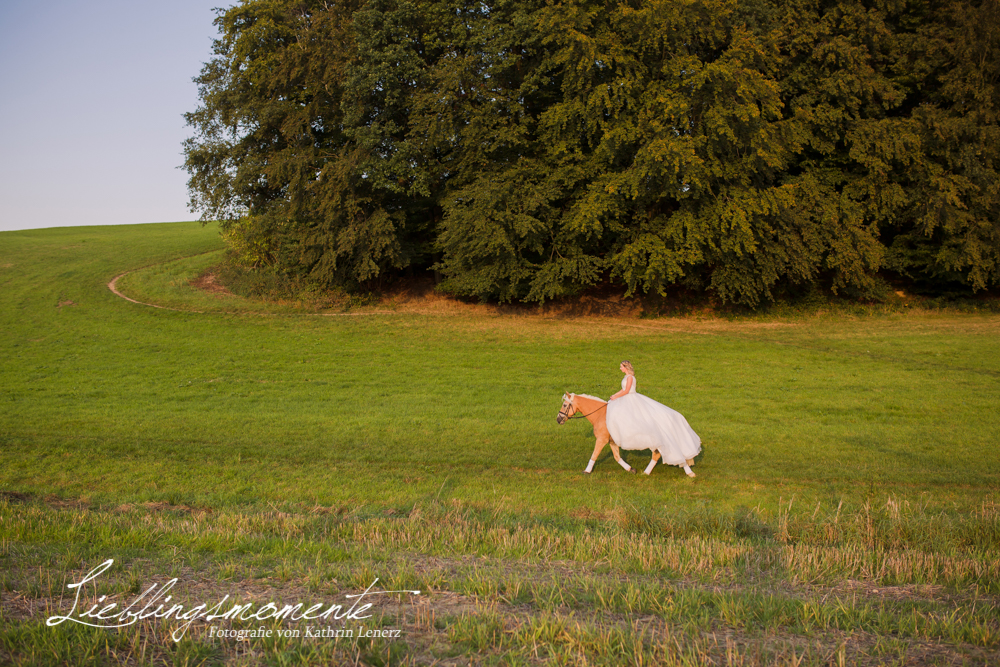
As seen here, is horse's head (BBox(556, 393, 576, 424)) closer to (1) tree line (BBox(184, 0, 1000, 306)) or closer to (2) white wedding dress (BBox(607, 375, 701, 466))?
(2) white wedding dress (BBox(607, 375, 701, 466))

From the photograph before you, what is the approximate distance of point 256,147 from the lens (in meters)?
38.9

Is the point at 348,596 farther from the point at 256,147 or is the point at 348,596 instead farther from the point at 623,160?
the point at 256,147

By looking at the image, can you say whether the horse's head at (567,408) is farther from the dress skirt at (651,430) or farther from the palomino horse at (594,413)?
the dress skirt at (651,430)

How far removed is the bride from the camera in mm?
12906

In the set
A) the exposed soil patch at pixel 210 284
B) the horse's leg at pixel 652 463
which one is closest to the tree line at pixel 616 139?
the exposed soil patch at pixel 210 284

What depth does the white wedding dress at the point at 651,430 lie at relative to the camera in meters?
12.9

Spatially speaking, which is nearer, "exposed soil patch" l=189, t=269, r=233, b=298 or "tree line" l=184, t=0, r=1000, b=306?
"tree line" l=184, t=0, r=1000, b=306

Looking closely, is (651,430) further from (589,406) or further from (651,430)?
(589,406)

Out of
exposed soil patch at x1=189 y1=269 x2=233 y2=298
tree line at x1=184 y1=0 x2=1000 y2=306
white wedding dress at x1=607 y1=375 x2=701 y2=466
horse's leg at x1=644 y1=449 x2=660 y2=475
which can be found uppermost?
tree line at x1=184 y1=0 x2=1000 y2=306

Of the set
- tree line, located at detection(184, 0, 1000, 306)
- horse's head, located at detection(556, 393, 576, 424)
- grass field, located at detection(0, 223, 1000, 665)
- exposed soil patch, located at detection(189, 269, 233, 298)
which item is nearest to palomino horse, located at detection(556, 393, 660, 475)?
horse's head, located at detection(556, 393, 576, 424)

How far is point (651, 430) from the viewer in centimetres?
1288

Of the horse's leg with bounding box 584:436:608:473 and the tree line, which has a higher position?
the tree line

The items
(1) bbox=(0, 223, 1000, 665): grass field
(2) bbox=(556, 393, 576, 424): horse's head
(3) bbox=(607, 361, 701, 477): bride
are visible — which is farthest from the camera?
(2) bbox=(556, 393, 576, 424): horse's head

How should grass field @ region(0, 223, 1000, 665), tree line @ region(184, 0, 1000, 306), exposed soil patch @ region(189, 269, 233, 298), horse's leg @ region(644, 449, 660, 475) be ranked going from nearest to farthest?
1. grass field @ region(0, 223, 1000, 665)
2. horse's leg @ region(644, 449, 660, 475)
3. tree line @ region(184, 0, 1000, 306)
4. exposed soil patch @ region(189, 269, 233, 298)
